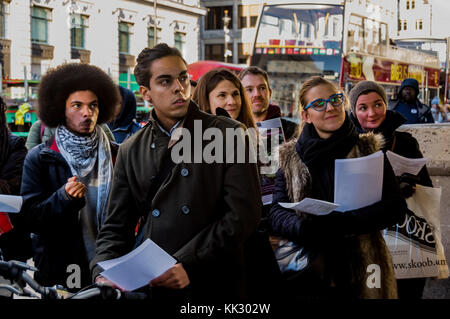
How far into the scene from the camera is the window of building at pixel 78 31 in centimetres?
3272

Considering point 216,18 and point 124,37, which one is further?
point 216,18

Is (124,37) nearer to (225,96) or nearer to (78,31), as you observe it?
(78,31)

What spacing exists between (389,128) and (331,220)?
122 cm

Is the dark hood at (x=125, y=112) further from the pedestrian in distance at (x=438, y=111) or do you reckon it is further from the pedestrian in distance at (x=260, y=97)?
the pedestrian in distance at (x=438, y=111)

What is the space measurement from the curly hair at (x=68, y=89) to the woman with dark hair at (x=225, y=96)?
603 mm

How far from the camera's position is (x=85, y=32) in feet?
110

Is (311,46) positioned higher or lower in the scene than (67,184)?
higher

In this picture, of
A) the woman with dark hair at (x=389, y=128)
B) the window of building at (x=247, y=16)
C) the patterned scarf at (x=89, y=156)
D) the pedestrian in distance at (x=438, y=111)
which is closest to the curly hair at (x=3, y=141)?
the patterned scarf at (x=89, y=156)

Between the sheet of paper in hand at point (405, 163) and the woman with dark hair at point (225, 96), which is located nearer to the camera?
the sheet of paper in hand at point (405, 163)

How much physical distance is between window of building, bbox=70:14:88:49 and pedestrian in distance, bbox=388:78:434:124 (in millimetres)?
27631

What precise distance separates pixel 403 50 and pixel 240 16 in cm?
3869

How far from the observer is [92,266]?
2250 mm

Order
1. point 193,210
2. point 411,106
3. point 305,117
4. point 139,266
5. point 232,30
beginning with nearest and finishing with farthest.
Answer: point 139,266 < point 193,210 < point 305,117 < point 411,106 < point 232,30

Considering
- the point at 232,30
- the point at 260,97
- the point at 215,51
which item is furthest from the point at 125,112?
the point at 232,30
